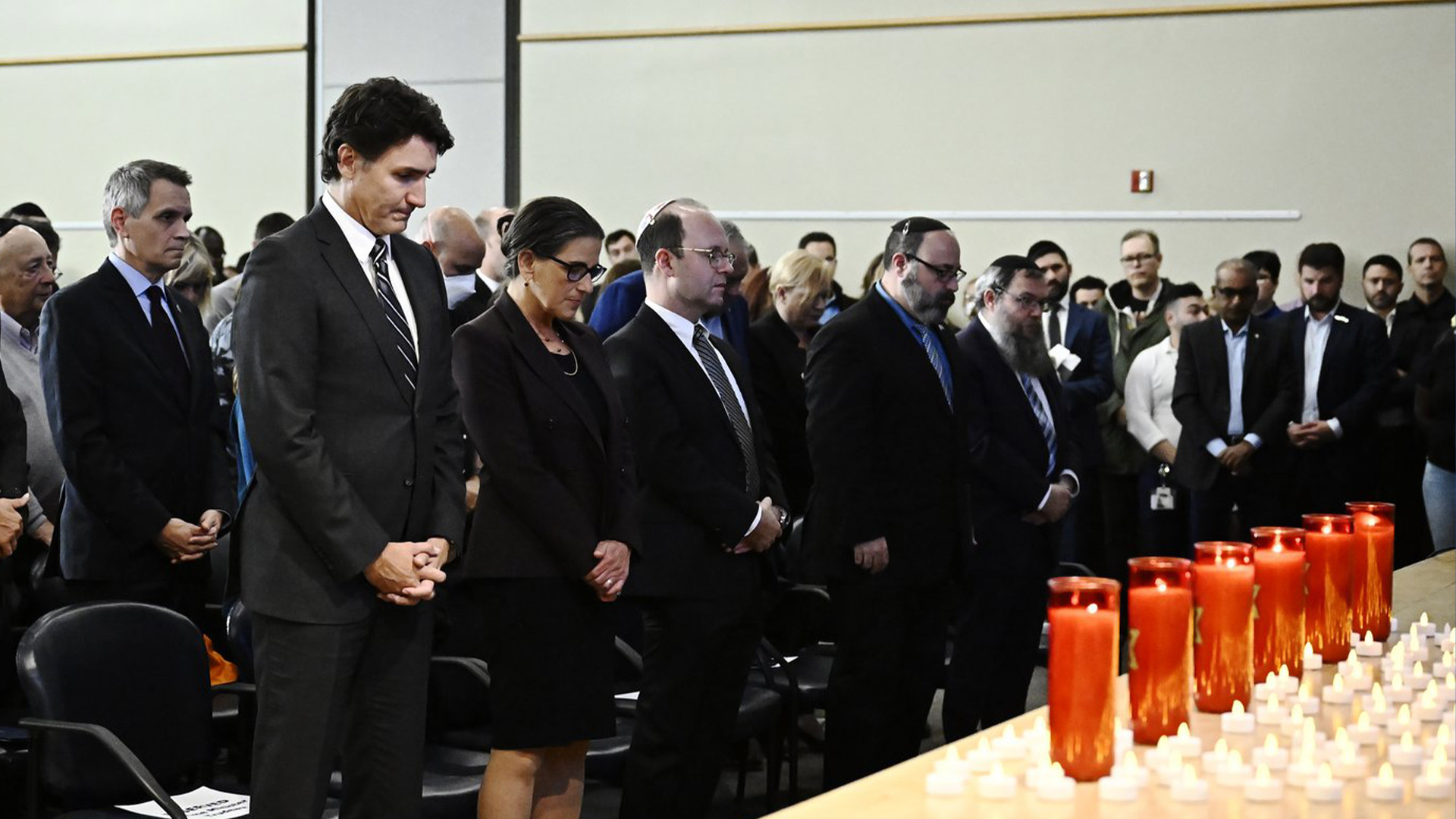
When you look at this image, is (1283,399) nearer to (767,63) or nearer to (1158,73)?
(1158,73)

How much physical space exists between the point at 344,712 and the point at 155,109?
9184mm

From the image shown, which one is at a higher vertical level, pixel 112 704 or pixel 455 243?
pixel 455 243

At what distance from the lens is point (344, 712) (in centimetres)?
268

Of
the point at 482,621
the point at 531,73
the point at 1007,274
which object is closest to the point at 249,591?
the point at 482,621

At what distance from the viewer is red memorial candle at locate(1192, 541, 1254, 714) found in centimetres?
196

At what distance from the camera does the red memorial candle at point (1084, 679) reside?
1691 mm

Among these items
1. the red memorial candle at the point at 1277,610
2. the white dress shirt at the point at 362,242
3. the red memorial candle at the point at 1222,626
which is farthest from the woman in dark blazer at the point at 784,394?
the red memorial candle at the point at 1222,626

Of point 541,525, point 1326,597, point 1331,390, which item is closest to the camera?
point 1326,597

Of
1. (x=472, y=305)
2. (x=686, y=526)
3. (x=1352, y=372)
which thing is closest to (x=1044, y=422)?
(x=686, y=526)

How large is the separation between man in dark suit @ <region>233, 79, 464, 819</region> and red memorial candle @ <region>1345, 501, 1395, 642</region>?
142 cm

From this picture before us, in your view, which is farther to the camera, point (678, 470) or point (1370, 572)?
point (678, 470)

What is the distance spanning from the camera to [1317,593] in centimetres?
233

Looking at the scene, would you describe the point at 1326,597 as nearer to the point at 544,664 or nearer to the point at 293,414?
the point at 544,664

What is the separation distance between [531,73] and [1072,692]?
8569 millimetres
